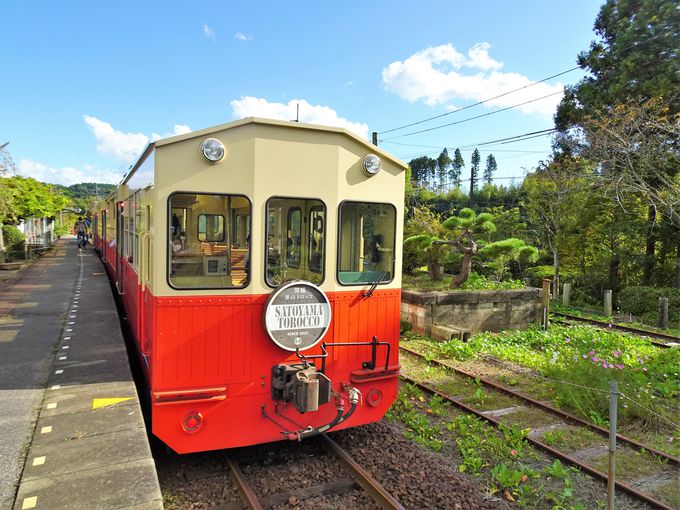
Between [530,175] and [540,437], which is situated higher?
[530,175]

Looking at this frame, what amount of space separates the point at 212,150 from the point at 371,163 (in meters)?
1.51

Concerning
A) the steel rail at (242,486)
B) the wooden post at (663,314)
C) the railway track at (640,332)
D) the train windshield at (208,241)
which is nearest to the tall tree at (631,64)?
the wooden post at (663,314)

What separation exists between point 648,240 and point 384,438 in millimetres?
17330

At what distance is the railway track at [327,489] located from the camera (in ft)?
12.9

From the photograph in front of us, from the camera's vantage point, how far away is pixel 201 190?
4109 millimetres

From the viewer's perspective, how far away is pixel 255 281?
14.1ft

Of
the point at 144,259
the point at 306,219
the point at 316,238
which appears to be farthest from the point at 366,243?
the point at 144,259

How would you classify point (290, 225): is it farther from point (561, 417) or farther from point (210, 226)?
point (561, 417)

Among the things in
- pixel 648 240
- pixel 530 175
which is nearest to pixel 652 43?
pixel 648 240

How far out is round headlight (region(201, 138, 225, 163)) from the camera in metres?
4.03

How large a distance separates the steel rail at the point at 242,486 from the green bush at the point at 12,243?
1947cm

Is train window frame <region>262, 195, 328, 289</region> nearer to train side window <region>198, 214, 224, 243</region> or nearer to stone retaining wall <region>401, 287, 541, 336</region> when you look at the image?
train side window <region>198, 214, 224, 243</region>

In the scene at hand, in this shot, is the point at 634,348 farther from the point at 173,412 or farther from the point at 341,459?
the point at 173,412

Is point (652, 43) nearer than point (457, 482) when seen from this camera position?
No
